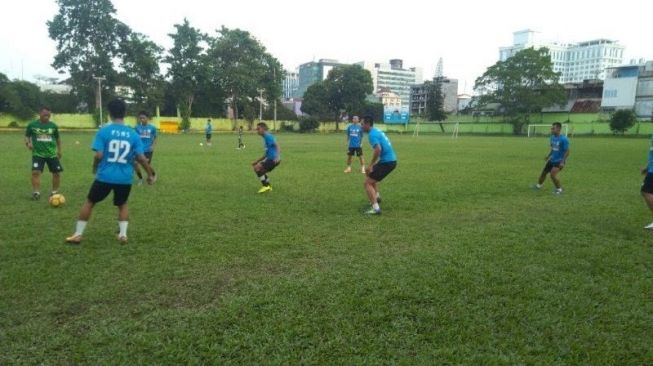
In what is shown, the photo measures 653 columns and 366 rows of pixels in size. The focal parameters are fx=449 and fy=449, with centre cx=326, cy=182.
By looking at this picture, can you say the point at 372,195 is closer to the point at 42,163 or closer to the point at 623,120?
the point at 42,163

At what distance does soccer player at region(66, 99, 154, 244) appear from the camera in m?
6.16

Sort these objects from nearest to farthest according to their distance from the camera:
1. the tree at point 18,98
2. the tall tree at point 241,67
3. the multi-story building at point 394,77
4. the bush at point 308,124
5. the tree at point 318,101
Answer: the tree at point 18,98
the tall tree at point 241,67
the bush at point 308,124
the tree at point 318,101
the multi-story building at point 394,77

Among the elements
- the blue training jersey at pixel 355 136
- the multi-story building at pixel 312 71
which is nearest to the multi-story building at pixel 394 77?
the multi-story building at pixel 312 71

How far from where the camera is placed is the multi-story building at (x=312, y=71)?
149m

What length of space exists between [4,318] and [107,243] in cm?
251

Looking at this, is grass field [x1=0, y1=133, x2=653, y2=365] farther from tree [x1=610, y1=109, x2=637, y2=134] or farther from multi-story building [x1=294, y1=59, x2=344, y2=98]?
multi-story building [x1=294, y1=59, x2=344, y2=98]

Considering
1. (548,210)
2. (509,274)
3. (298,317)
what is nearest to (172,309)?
(298,317)

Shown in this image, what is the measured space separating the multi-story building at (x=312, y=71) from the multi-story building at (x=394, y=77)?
57.1 ft

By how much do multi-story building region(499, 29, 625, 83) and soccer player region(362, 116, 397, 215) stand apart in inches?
4920

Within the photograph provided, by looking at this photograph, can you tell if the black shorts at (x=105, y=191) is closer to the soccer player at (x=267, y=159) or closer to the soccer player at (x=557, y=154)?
the soccer player at (x=267, y=159)

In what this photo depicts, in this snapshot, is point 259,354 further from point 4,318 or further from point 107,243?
point 107,243

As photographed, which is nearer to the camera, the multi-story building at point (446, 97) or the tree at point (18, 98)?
the tree at point (18, 98)

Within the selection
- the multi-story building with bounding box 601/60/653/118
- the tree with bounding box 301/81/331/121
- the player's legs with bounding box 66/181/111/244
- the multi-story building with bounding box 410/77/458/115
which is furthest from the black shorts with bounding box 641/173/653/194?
the multi-story building with bounding box 410/77/458/115

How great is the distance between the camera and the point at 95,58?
186ft
